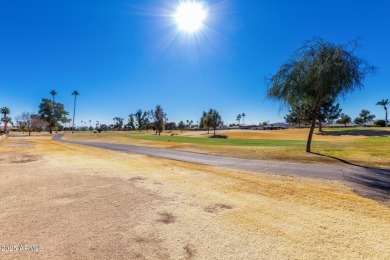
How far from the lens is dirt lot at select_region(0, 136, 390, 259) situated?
4113mm

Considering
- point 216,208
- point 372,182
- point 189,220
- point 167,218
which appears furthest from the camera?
point 372,182

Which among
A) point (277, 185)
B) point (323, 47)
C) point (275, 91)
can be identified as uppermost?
point (323, 47)

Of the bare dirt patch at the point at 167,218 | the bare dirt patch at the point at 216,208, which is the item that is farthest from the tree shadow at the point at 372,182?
the bare dirt patch at the point at 167,218

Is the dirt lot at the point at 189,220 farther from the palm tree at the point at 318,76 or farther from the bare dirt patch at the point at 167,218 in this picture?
the palm tree at the point at 318,76

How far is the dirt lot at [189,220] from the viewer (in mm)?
4113

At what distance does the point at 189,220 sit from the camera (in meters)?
5.46

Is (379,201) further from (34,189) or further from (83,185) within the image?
(34,189)

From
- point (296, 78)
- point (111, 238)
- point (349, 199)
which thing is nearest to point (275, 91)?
point (296, 78)

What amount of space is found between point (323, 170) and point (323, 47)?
9769mm

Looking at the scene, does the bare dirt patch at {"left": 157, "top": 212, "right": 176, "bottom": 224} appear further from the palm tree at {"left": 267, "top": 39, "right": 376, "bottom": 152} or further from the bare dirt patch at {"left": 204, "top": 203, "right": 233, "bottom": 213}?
the palm tree at {"left": 267, "top": 39, "right": 376, "bottom": 152}

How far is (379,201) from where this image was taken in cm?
698

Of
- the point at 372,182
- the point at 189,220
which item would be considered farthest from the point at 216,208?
the point at 372,182

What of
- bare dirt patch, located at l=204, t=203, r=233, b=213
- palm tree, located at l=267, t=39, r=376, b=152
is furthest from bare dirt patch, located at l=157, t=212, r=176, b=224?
palm tree, located at l=267, t=39, r=376, b=152

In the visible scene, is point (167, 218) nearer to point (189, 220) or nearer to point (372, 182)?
point (189, 220)
